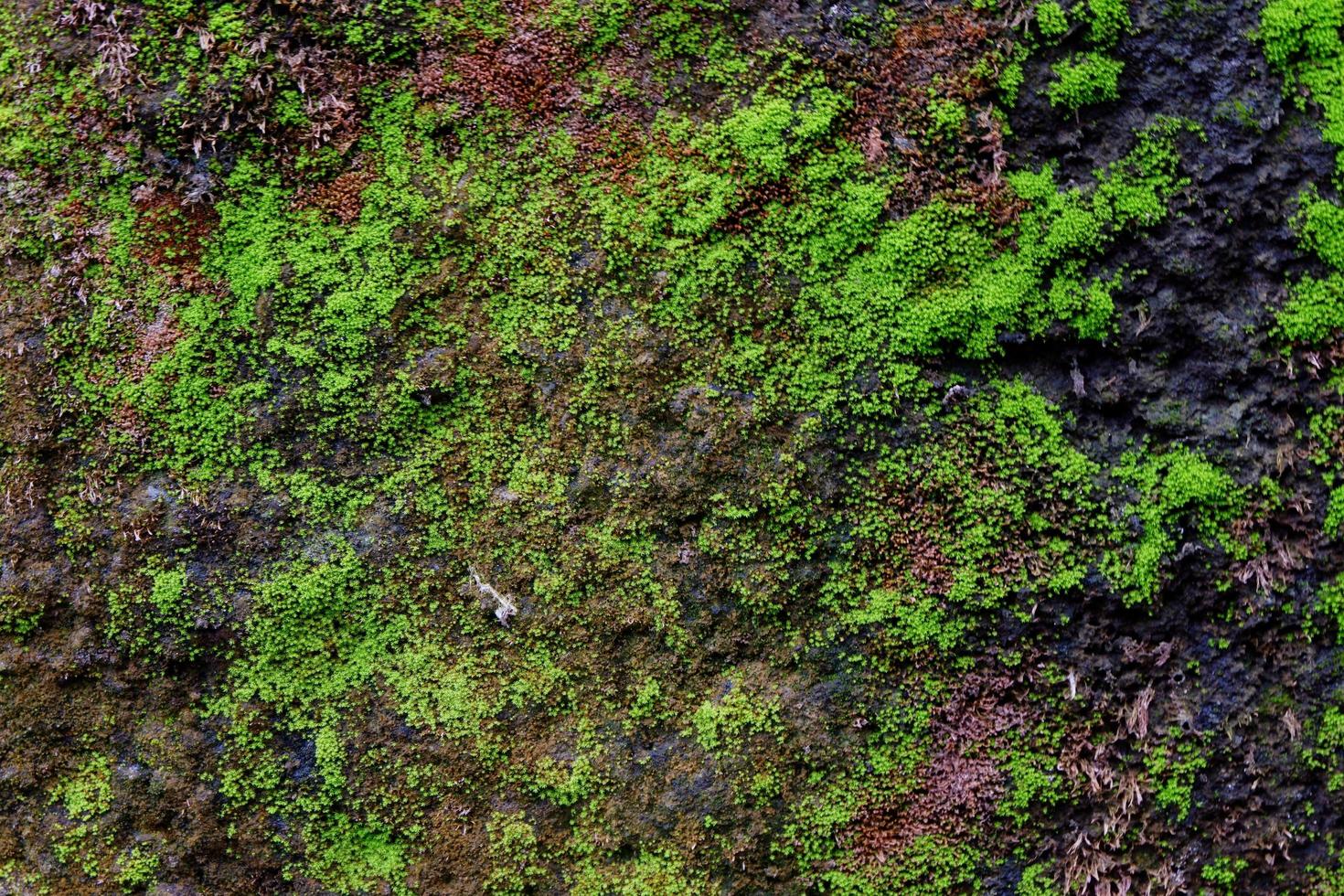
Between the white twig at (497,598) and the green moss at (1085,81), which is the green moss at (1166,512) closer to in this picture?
the green moss at (1085,81)

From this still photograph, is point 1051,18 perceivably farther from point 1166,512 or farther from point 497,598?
point 497,598

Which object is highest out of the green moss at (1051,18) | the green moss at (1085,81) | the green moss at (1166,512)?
the green moss at (1051,18)

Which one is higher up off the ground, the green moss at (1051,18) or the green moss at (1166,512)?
the green moss at (1051,18)

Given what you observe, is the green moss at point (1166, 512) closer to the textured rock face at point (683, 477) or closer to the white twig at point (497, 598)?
the textured rock face at point (683, 477)

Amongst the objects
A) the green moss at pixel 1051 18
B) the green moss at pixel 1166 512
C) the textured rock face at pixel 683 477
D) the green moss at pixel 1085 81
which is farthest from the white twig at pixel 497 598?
the green moss at pixel 1051 18

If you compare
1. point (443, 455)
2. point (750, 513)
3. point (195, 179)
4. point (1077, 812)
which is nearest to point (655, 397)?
point (750, 513)

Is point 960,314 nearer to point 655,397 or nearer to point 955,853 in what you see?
point 655,397

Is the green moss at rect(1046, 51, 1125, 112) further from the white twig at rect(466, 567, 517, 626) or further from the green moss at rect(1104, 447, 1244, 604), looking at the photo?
the white twig at rect(466, 567, 517, 626)

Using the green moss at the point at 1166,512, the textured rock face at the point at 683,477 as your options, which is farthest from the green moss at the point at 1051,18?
the green moss at the point at 1166,512

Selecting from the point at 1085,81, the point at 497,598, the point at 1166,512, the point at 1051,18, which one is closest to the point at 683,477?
the point at 497,598
